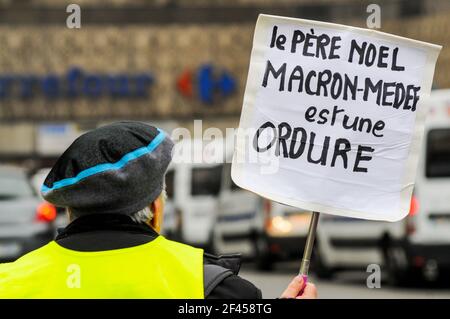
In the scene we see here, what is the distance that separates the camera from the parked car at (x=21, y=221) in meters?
14.9

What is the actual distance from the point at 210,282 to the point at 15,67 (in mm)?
43198

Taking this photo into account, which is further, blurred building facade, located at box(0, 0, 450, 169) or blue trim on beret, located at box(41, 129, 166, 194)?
blurred building facade, located at box(0, 0, 450, 169)

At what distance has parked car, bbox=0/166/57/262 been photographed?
1488cm

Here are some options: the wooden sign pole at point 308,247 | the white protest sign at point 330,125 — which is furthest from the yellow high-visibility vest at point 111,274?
the white protest sign at point 330,125

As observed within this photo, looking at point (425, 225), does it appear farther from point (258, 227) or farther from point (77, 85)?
point (77, 85)

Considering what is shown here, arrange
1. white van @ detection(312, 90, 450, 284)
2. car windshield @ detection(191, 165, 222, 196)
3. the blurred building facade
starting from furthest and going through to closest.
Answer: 1. the blurred building facade
2. car windshield @ detection(191, 165, 222, 196)
3. white van @ detection(312, 90, 450, 284)

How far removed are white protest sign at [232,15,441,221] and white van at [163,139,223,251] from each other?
20.6m

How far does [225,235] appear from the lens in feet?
71.9

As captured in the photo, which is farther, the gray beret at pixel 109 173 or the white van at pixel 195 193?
the white van at pixel 195 193

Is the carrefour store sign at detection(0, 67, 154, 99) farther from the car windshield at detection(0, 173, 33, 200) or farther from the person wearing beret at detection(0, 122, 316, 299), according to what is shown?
the person wearing beret at detection(0, 122, 316, 299)

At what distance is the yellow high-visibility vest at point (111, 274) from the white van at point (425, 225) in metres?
12.2

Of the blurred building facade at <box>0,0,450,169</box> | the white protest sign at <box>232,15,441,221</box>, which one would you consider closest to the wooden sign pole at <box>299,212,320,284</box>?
the white protest sign at <box>232,15,441,221</box>

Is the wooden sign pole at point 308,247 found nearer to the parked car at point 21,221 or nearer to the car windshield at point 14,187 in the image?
the parked car at point 21,221

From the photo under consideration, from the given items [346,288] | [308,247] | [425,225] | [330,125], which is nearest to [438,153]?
[425,225]
